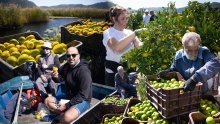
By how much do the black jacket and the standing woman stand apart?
34 centimetres

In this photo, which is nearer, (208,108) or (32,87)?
(208,108)

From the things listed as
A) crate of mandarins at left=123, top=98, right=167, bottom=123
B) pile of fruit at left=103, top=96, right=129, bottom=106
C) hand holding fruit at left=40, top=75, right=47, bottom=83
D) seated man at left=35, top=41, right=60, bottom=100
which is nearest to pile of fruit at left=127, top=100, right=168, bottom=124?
crate of mandarins at left=123, top=98, right=167, bottom=123

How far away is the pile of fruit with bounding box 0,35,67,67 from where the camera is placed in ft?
24.2

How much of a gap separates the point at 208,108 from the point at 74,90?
6.71 feet

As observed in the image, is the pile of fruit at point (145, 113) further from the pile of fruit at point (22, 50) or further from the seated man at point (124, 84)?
the pile of fruit at point (22, 50)

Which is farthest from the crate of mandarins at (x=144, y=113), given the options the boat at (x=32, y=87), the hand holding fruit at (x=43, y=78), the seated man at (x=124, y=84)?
the hand holding fruit at (x=43, y=78)

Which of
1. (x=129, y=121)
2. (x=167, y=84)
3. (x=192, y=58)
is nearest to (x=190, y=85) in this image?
(x=167, y=84)

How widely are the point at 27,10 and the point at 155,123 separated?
1385 centimetres

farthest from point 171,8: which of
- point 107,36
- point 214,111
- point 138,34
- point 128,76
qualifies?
point 214,111

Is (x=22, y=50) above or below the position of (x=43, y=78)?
above

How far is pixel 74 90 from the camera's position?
4.31 meters

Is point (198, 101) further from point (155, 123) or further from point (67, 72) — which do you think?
point (67, 72)

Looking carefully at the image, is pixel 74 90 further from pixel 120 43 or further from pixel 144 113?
pixel 144 113

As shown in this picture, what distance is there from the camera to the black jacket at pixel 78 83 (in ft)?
13.7
